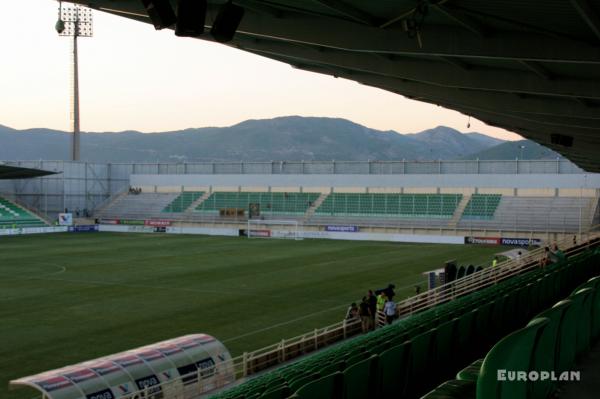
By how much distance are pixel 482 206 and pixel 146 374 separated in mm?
54425

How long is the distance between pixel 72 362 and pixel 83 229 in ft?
181

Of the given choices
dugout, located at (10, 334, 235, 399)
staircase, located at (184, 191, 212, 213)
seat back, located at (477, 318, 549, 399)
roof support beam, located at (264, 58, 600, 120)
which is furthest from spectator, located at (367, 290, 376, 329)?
staircase, located at (184, 191, 212, 213)

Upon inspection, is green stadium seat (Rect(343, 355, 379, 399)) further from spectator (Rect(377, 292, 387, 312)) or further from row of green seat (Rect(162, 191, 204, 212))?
row of green seat (Rect(162, 191, 204, 212))

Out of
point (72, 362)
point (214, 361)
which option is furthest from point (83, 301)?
point (214, 361)

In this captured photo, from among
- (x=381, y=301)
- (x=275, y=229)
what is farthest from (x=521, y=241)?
(x=381, y=301)

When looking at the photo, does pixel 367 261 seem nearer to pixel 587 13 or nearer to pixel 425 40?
pixel 425 40

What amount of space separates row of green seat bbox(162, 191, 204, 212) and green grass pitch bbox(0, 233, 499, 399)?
20.8 metres

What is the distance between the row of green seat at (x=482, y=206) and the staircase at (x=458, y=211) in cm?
28

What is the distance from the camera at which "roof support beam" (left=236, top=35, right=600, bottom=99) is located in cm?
1262

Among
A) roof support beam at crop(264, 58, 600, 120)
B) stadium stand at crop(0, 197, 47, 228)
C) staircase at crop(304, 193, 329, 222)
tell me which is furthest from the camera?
staircase at crop(304, 193, 329, 222)

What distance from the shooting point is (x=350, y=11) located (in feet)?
32.1

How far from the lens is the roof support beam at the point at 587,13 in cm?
728

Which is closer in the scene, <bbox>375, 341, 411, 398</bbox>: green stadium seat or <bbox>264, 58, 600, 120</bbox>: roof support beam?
<bbox>375, 341, 411, 398</bbox>: green stadium seat

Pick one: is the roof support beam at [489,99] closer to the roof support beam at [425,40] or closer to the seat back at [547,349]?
the roof support beam at [425,40]
